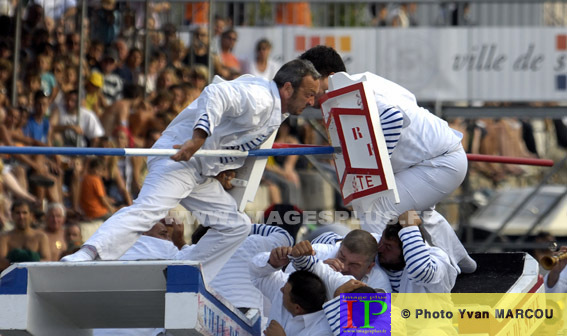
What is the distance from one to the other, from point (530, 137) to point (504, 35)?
75.9 inches

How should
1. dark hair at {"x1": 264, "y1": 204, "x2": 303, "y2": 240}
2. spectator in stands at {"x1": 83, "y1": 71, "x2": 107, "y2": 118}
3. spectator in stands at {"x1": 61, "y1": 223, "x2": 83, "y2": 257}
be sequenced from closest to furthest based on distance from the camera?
dark hair at {"x1": 264, "y1": 204, "x2": 303, "y2": 240}
spectator in stands at {"x1": 61, "y1": 223, "x2": 83, "y2": 257}
spectator in stands at {"x1": 83, "y1": 71, "x2": 107, "y2": 118}

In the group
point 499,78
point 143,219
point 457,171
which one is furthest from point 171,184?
point 499,78

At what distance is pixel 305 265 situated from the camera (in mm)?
6648

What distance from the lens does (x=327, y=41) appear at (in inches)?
565

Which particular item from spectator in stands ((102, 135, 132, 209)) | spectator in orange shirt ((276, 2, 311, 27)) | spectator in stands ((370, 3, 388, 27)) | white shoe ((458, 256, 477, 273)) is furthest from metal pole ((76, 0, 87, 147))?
white shoe ((458, 256, 477, 273))

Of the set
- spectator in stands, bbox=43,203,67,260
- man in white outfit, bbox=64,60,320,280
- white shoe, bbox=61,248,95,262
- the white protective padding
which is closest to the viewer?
the white protective padding

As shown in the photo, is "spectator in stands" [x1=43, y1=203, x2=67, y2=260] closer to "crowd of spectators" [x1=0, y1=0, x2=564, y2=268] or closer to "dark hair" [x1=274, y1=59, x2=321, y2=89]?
"crowd of spectators" [x1=0, y1=0, x2=564, y2=268]

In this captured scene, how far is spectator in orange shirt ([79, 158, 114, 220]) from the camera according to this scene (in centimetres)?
1200

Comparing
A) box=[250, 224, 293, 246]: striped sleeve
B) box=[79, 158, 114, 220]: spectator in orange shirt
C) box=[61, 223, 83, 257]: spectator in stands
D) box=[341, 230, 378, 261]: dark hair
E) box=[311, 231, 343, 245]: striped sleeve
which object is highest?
box=[341, 230, 378, 261]: dark hair

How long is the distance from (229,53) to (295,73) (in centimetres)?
695

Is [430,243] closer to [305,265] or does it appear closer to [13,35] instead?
[305,265]

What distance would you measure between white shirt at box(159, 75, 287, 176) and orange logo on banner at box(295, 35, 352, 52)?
6.61 meters

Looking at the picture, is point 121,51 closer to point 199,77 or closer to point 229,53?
point 199,77

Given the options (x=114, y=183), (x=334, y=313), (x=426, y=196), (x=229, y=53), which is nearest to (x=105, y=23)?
(x=229, y=53)
